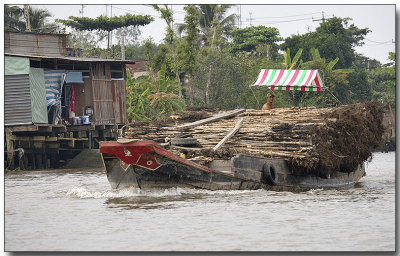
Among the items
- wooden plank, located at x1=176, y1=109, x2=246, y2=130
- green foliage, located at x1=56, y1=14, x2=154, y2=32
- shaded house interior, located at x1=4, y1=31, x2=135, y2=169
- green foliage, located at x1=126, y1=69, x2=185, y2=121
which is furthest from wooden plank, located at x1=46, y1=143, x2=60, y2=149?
wooden plank, located at x1=176, y1=109, x2=246, y2=130

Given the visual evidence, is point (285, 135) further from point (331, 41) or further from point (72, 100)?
point (331, 41)

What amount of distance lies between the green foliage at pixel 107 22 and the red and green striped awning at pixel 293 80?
1595 cm

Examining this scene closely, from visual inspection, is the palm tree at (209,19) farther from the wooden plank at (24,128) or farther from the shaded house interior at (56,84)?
the wooden plank at (24,128)

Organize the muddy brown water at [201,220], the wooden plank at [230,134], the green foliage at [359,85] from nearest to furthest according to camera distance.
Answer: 1. the muddy brown water at [201,220]
2. the wooden plank at [230,134]
3. the green foliage at [359,85]

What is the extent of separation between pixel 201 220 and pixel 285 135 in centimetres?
370

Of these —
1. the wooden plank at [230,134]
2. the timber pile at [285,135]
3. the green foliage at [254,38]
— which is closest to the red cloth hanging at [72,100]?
the timber pile at [285,135]

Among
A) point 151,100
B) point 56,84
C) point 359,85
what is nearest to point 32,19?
point 151,100

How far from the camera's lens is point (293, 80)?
16.8 metres

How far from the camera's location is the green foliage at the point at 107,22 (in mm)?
32125

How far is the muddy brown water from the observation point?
7.94 m

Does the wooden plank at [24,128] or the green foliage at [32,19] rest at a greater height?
the green foliage at [32,19]

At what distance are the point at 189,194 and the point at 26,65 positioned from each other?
12.3 meters

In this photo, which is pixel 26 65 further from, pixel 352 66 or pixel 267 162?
pixel 352 66

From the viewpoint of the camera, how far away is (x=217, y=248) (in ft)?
25.2
